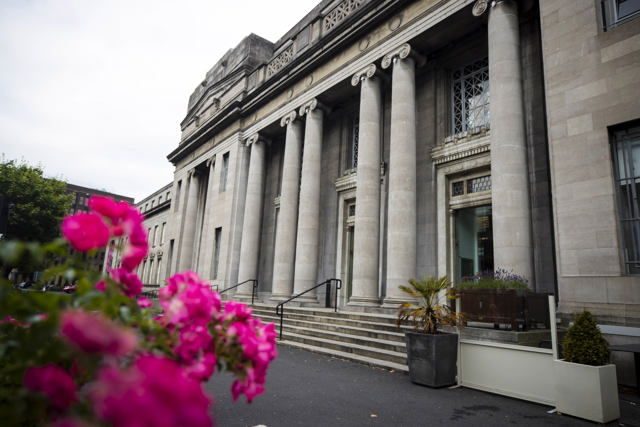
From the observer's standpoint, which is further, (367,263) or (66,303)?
(367,263)

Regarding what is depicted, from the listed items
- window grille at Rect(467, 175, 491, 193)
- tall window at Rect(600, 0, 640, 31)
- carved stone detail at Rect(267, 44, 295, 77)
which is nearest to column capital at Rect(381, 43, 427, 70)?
window grille at Rect(467, 175, 491, 193)

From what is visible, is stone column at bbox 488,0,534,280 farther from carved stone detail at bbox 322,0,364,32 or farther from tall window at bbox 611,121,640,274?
carved stone detail at bbox 322,0,364,32

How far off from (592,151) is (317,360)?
777 centimetres

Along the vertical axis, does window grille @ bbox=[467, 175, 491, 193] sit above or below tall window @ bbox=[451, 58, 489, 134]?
below

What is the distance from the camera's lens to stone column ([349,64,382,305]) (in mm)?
13234

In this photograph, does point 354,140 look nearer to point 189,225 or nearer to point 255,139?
point 255,139

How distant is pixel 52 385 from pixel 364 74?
50.0ft

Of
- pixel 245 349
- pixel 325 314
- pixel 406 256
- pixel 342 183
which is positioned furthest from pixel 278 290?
pixel 245 349

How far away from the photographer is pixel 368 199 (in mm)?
13797

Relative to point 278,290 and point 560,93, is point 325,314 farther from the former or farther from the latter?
point 560,93

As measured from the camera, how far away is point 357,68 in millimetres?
15297

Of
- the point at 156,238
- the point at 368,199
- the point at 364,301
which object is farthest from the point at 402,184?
the point at 156,238

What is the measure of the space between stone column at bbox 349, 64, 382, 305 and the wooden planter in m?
5.14

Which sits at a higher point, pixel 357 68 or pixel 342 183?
pixel 357 68
